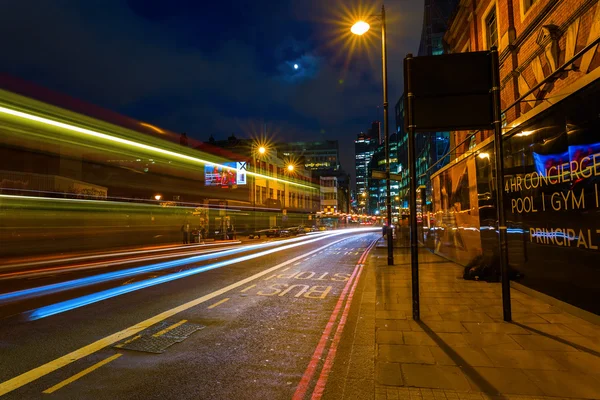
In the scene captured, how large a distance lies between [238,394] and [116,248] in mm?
21383

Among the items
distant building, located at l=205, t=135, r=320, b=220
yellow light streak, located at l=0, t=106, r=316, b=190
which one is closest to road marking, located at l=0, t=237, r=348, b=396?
yellow light streak, located at l=0, t=106, r=316, b=190

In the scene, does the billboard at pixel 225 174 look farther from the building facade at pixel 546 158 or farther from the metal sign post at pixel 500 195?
the metal sign post at pixel 500 195

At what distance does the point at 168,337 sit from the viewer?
5.25 metres

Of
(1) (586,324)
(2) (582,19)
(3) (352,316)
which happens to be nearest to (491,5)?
(2) (582,19)

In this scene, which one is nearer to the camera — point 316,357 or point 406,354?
point 406,354

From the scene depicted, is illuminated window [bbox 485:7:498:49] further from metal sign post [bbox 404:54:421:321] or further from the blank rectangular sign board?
metal sign post [bbox 404:54:421:321]

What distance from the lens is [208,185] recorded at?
32.2 m

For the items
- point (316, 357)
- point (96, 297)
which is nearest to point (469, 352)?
point (316, 357)

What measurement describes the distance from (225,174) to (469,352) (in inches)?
1268

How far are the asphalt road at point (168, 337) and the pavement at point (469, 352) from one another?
0.58 metres

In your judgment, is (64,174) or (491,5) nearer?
(491,5)

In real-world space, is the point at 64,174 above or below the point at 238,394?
above

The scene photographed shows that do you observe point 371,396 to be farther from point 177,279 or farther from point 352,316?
point 177,279

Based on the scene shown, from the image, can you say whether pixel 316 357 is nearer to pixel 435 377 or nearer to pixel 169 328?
pixel 435 377
